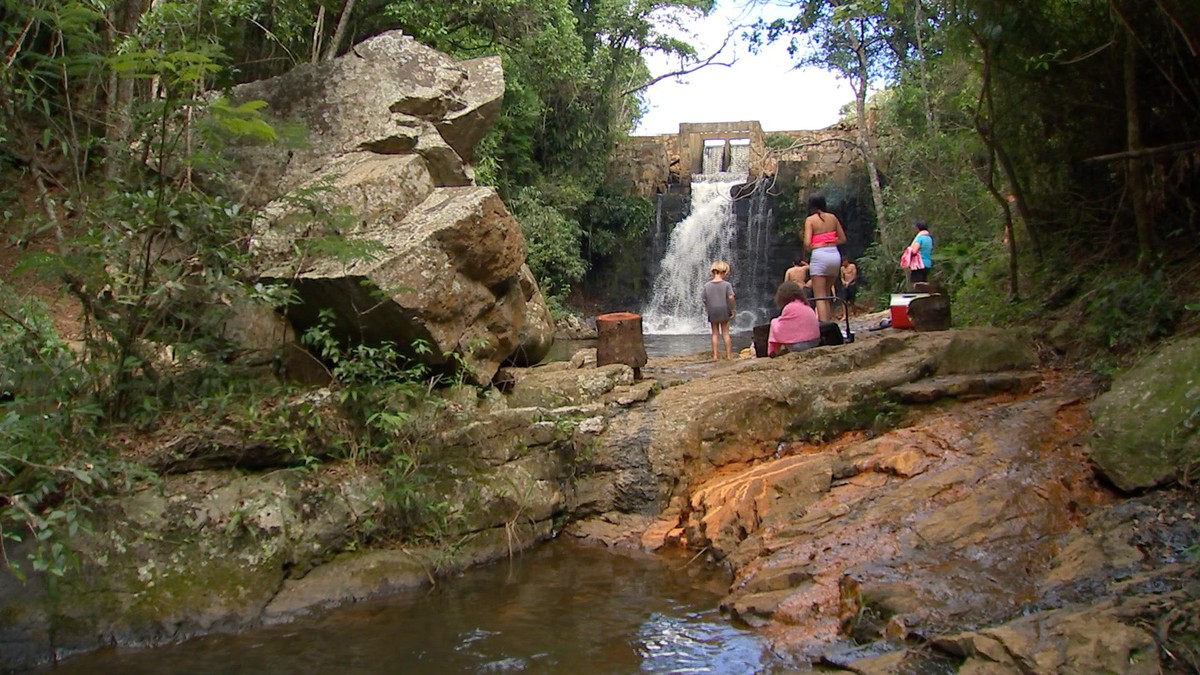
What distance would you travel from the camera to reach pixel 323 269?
6125mm

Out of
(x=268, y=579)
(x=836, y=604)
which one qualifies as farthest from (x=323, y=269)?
(x=836, y=604)

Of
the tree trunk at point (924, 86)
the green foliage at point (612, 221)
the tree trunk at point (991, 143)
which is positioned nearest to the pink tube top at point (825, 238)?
the tree trunk at point (991, 143)

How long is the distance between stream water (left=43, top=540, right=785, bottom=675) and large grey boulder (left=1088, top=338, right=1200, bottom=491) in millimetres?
2214

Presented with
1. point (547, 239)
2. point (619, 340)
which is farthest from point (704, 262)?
point (619, 340)

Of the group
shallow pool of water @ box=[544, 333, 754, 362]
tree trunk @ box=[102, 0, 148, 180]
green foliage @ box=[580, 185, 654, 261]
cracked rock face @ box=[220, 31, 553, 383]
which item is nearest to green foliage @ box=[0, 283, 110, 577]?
tree trunk @ box=[102, 0, 148, 180]

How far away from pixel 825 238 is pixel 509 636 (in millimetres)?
6082

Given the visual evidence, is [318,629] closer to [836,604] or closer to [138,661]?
[138,661]

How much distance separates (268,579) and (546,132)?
1932 cm

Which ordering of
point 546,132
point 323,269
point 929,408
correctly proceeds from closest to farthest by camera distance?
point 323,269
point 929,408
point 546,132

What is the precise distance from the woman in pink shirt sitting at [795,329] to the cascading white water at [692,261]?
13423 mm

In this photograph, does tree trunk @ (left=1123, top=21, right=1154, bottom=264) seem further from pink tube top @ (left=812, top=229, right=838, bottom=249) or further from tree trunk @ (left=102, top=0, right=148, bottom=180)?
tree trunk @ (left=102, top=0, right=148, bottom=180)

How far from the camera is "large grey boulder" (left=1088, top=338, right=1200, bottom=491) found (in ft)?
15.7

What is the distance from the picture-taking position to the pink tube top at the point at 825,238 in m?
9.66

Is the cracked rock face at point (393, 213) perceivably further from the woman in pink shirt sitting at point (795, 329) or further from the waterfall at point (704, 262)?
the waterfall at point (704, 262)
